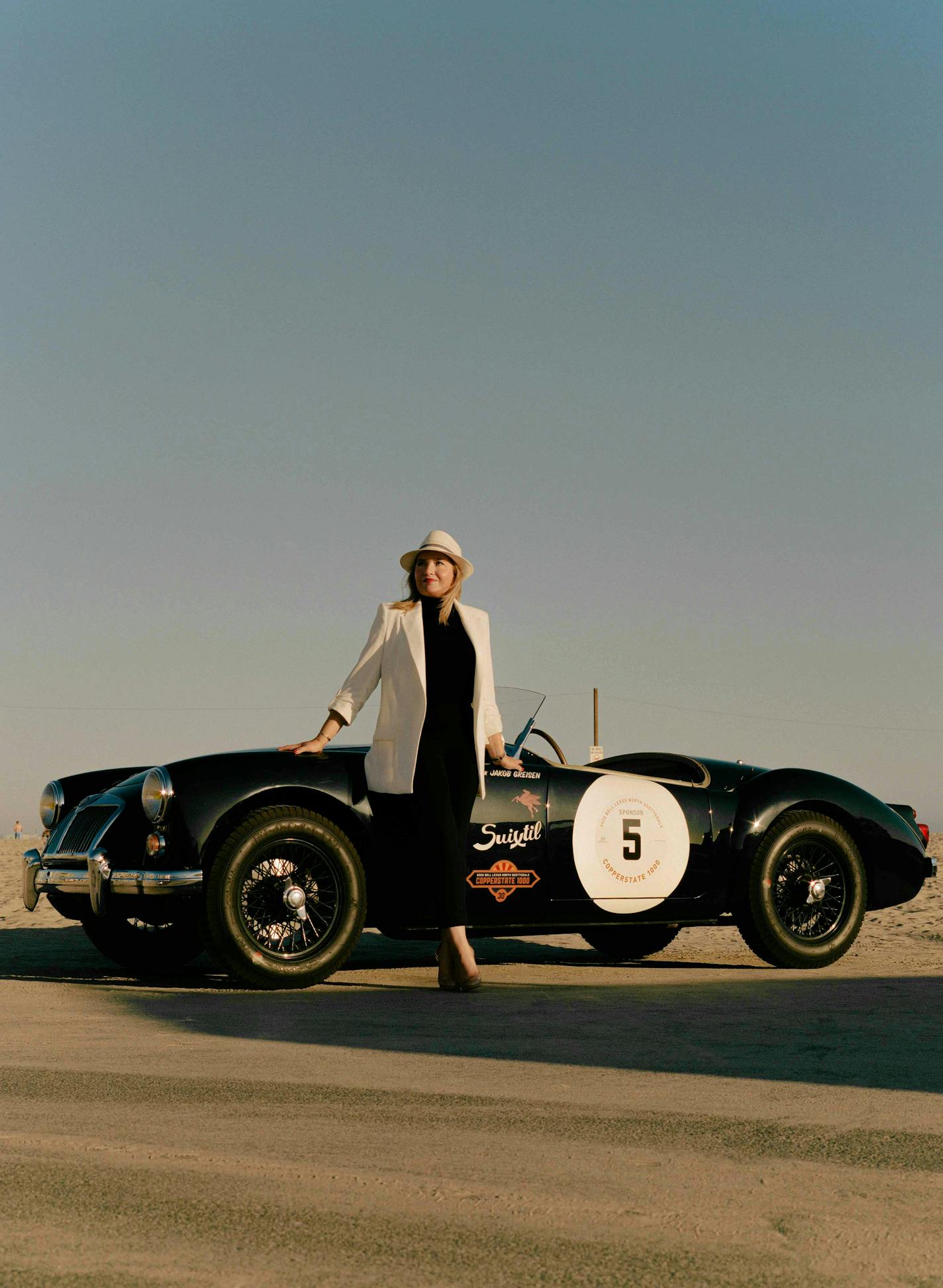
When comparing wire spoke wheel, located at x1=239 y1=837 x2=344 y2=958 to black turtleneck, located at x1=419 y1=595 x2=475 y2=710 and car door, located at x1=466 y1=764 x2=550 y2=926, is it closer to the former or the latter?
car door, located at x1=466 y1=764 x2=550 y2=926

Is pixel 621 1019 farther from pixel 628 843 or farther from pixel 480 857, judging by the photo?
pixel 628 843

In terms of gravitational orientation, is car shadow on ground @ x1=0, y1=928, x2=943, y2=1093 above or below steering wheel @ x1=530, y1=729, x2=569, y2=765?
below

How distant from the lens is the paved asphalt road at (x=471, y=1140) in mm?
2312

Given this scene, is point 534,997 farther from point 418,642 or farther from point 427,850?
point 418,642

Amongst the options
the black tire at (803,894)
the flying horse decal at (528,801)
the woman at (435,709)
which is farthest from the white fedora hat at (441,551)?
the black tire at (803,894)

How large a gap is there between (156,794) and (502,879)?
1655 millimetres

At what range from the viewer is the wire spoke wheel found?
589 cm

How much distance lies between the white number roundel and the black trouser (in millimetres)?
692

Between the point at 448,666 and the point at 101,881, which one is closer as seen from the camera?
the point at 101,881

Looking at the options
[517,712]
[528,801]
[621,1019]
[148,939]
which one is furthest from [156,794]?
[621,1019]

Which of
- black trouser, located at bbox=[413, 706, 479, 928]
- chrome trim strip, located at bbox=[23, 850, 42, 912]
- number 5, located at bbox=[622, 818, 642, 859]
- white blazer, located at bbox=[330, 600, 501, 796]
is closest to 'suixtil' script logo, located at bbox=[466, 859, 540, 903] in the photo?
black trouser, located at bbox=[413, 706, 479, 928]

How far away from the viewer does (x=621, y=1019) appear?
4.96 m

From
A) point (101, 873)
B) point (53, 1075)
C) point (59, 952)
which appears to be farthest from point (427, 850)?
point (59, 952)

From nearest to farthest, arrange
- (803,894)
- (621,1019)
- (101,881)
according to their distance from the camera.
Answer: (621,1019) → (101,881) → (803,894)
